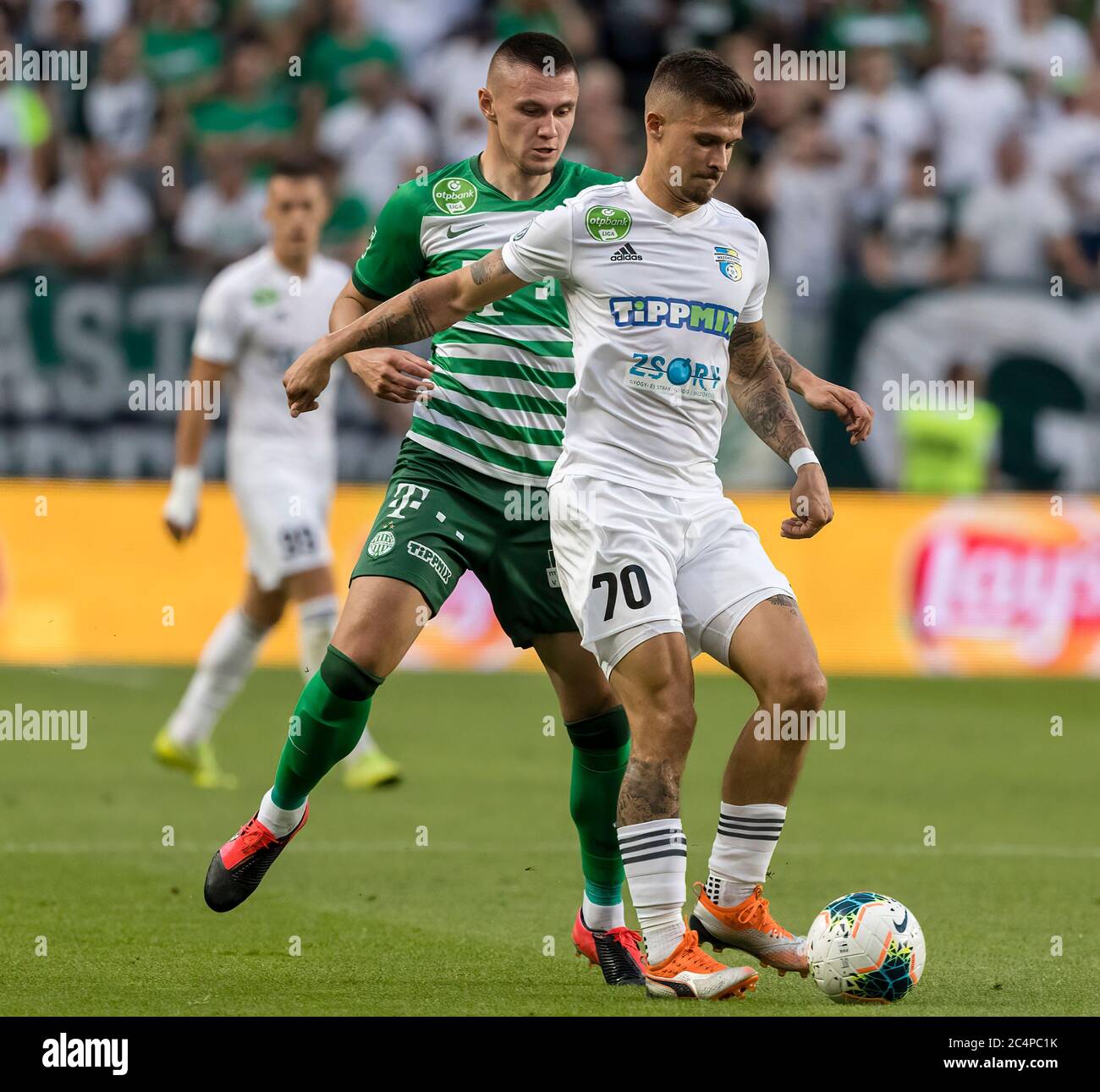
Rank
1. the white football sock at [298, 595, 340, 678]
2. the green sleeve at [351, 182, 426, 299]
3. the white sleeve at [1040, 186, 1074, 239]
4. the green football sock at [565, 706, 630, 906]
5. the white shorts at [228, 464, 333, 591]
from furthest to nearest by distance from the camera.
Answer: the white sleeve at [1040, 186, 1074, 239]
the white shorts at [228, 464, 333, 591]
the white football sock at [298, 595, 340, 678]
the green sleeve at [351, 182, 426, 299]
the green football sock at [565, 706, 630, 906]

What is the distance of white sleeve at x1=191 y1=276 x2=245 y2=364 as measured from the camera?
10406 mm

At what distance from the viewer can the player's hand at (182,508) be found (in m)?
10.4

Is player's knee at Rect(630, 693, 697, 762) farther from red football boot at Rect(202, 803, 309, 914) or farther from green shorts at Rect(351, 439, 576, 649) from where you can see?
red football boot at Rect(202, 803, 309, 914)

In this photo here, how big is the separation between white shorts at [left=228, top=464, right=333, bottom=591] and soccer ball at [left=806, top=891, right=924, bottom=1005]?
4913mm

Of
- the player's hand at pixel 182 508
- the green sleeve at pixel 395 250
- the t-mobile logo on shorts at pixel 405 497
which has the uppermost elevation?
the green sleeve at pixel 395 250

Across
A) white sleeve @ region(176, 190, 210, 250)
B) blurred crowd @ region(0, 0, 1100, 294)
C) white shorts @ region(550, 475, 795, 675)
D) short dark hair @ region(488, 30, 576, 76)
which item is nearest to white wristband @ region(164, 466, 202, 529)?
short dark hair @ region(488, 30, 576, 76)

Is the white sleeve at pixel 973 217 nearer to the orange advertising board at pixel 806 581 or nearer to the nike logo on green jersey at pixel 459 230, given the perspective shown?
the orange advertising board at pixel 806 581

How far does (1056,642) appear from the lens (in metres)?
14.4

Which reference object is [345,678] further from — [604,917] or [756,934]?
[756,934]

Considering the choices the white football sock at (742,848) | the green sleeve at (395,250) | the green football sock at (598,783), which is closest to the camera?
the white football sock at (742,848)

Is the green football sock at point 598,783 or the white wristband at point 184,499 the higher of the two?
the white wristband at point 184,499

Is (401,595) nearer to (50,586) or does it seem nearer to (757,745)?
(757,745)

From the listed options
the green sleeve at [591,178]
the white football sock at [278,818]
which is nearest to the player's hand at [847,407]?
the green sleeve at [591,178]

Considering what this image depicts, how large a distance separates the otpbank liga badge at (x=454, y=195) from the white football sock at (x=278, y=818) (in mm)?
1891
